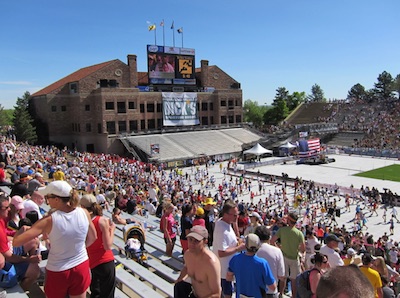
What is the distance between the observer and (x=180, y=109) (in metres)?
53.8

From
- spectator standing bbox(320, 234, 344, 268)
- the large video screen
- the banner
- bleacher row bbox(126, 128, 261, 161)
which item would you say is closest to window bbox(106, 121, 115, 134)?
bleacher row bbox(126, 128, 261, 161)

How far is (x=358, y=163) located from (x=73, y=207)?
147 feet

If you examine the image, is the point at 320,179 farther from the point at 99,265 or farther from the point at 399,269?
the point at 99,265

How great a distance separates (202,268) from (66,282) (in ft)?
5.30

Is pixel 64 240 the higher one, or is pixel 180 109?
pixel 180 109

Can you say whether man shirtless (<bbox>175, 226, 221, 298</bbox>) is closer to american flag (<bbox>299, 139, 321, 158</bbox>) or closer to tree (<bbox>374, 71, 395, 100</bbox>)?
american flag (<bbox>299, 139, 321, 158</bbox>)

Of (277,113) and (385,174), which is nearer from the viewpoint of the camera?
(385,174)

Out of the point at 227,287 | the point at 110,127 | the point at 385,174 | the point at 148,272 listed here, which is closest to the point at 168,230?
the point at 148,272

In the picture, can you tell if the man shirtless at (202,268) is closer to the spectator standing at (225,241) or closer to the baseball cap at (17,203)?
the spectator standing at (225,241)

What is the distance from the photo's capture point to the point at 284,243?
664cm

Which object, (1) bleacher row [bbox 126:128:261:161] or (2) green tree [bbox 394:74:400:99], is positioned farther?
(2) green tree [bbox 394:74:400:99]

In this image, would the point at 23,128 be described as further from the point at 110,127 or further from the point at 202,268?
the point at 202,268

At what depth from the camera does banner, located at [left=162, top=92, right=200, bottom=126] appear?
172 feet

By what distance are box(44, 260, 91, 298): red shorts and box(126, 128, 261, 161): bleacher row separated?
124 feet
